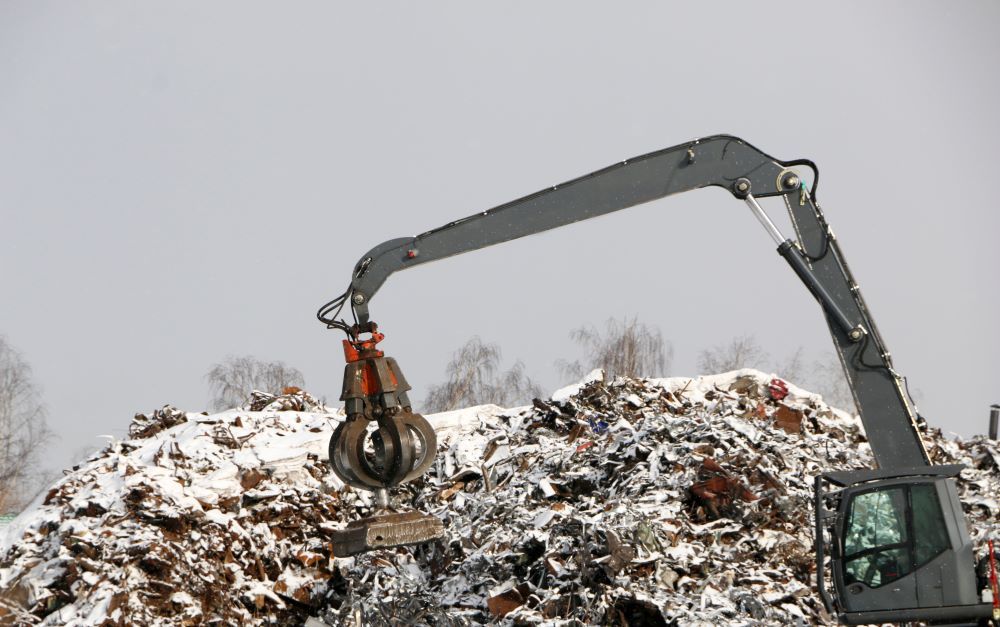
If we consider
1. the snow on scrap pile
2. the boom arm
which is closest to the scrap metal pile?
the snow on scrap pile

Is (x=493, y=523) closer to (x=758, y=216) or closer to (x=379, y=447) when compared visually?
(x=379, y=447)

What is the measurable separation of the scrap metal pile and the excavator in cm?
157

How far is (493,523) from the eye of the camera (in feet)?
30.2

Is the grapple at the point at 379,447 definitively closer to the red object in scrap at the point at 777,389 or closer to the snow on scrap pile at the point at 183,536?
the snow on scrap pile at the point at 183,536

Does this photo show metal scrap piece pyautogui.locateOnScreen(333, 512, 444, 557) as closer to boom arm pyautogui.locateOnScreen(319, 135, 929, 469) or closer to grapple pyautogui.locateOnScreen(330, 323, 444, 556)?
grapple pyautogui.locateOnScreen(330, 323, 444, 556)

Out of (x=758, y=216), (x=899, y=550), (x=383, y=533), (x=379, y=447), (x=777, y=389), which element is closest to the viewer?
(x=383, y=533)

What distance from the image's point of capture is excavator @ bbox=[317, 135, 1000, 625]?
5.54 meters

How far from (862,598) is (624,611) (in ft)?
7.40

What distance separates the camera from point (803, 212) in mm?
6371

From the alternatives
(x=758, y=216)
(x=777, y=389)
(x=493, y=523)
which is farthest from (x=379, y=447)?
(x=777, y=389)

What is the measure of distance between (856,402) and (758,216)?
143cm

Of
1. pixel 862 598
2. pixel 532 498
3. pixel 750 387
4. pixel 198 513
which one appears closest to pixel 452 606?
pixel 532 498

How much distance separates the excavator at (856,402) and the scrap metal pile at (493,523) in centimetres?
157

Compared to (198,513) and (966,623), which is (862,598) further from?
(198,513)
